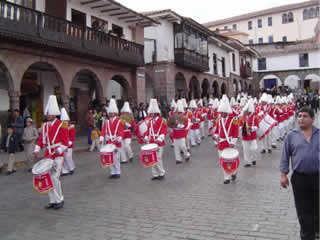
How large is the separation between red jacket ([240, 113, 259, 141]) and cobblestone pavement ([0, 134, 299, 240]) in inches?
37.1

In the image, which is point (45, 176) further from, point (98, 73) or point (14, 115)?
point (98, 73)

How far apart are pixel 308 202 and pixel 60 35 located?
1316 centimetres

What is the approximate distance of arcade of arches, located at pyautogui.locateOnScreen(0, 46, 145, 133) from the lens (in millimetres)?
13258

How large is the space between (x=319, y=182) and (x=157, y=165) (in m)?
4.65

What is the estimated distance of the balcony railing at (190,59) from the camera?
24938 millimetres

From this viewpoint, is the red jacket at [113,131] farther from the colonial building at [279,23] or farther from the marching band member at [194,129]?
the colonial building at [279,23]

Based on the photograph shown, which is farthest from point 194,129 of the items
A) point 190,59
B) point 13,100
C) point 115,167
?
point 190,59

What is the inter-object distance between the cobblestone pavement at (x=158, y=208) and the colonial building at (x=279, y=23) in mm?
50423

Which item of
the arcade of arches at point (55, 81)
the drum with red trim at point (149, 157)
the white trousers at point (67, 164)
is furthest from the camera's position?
the arcade of arches at point (55, 81)

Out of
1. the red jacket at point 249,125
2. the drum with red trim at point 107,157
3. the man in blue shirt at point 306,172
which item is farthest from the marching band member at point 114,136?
the man in blue shirt at point 306,172

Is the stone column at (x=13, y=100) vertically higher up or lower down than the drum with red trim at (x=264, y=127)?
higher up

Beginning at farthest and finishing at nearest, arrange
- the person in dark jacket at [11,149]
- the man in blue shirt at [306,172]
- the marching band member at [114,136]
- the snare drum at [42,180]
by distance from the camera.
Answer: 1. the person in dark jacket at [11,149]
2. the marching band member at [114,136]
3. the snare drum at [42,180]
4. the man in blue shirt at [306,172]

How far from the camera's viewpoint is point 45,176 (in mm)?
5793

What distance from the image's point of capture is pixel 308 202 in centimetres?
367
